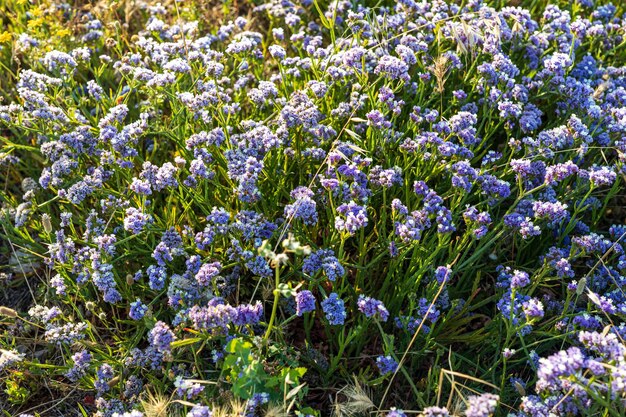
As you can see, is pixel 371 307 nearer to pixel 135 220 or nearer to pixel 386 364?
pixel 386 364

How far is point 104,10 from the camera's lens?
5.45m

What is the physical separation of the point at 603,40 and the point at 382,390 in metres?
3.06

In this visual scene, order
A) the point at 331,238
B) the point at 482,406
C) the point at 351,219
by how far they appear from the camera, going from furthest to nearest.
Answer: the point at 331,238
the point at 351,219
the point at 482,406

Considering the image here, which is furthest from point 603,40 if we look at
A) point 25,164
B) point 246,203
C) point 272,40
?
point 25,164

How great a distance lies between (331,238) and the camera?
372cm

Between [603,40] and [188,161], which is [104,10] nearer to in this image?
[188,161]

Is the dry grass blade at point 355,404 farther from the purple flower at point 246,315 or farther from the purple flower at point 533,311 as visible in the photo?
the purple flower at point 533,311

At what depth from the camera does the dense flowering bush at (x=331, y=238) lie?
10.9 feet

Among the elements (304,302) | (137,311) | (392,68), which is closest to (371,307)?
(304,302)

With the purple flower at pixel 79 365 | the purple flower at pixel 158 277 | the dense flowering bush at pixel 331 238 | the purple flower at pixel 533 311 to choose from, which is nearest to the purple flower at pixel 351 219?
the dense flowering bush at pixel 331 238

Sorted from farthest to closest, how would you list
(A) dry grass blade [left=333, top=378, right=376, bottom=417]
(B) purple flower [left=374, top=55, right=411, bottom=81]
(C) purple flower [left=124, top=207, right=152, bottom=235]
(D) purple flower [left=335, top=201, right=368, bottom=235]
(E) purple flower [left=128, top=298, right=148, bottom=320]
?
(B) purple flower [left=374, top=55, right=411, bottom=81]
(C) purple flower [left=124, top=207, right=152, bottom=235]
(E) purple flower [left=128, top=298, right=148, bottom=320]
(D) purple flower [left=335, top=201, right=368, bottom=235]
(A) dry grass blade [left=333, top=378, right=376, bottom=417]

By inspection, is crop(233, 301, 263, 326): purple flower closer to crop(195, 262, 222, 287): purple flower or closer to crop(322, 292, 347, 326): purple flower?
crop(195, 262, 222, 287): purple flower

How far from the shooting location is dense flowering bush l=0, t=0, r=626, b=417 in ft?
10.9

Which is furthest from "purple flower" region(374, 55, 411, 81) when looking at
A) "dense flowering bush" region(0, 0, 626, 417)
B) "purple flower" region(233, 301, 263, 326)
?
"purple flower" region(233, 301, 263, 326)
